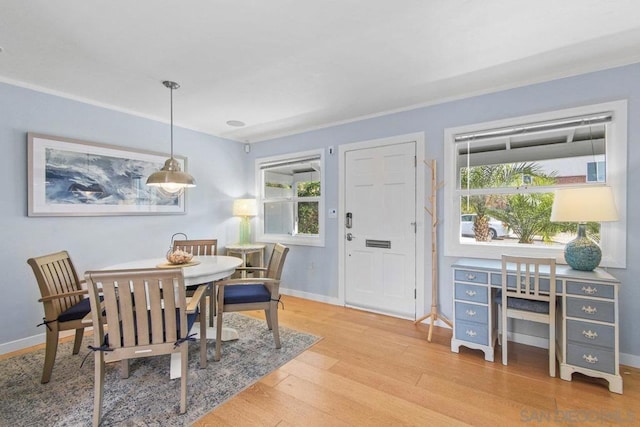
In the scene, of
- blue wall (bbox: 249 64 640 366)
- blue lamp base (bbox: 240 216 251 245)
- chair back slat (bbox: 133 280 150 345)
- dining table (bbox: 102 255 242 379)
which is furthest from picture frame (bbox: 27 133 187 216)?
chair back slat (bbox: 133 280 150 345)

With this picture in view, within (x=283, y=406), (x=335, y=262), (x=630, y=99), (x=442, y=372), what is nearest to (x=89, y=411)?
(x=283, y=406)

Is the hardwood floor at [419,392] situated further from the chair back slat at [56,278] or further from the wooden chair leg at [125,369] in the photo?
the chair back slat at [56,278]

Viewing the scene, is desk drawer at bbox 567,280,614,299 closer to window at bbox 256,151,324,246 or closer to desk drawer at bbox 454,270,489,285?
desk drawer at bbox 454,270,489,285

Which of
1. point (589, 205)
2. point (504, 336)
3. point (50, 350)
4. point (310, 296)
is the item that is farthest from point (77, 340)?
point (589, 205)

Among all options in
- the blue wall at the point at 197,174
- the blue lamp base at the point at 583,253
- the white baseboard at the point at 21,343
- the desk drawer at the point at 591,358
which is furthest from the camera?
the white baseboard at the point at 21,343

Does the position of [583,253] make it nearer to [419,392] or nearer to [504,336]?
[504,336]

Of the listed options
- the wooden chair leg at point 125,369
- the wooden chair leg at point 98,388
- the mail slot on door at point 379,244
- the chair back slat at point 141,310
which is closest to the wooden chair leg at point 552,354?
the mail slot on door at point 379,244

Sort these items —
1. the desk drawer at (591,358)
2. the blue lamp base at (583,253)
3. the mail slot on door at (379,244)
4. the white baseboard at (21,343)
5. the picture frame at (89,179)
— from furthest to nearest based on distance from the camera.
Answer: the mail slot on door at (379,244), the picture frame at (89,179), the white baseboard at (21,343), the blue lamp base at (583,253), the desk drawer at (591,358)

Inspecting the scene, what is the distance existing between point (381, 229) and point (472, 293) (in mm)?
1276

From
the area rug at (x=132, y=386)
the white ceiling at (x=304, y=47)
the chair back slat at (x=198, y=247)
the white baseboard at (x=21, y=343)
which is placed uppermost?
the white ceiling at (x=304, y=47)

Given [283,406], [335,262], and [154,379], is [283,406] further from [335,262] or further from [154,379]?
[335,262]

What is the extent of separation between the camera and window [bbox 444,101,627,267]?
2.41 metres

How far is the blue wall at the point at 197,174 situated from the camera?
2367 mm

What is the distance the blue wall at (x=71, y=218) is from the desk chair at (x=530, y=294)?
12.4ft
